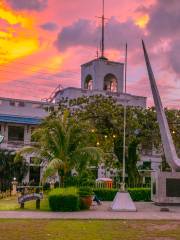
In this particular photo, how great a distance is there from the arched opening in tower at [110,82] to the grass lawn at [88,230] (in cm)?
3776

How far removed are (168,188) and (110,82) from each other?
29349 mm

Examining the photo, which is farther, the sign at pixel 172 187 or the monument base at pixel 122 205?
the sign at pixel 172 187

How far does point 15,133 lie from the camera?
165 feet

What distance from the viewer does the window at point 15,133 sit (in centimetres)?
4975

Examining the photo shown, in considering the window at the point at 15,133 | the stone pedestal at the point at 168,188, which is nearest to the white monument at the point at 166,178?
the stone pedestal at the point at 168,188

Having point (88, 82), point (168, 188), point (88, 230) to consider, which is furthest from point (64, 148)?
point (88, 82)

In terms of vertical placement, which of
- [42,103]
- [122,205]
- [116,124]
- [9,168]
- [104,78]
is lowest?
[122,205]

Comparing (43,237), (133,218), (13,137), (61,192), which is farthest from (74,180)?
(13,137)

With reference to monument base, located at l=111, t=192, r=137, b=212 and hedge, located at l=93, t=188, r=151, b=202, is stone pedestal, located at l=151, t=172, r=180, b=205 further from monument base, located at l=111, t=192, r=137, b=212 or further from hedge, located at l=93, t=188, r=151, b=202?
monument base, located at l=111, t=192, r=137, b=212

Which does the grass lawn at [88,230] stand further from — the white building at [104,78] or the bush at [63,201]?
the white building at [104,78]

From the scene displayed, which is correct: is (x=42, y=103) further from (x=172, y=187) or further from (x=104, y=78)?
(x=172, y=187)

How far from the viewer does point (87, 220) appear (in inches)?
669

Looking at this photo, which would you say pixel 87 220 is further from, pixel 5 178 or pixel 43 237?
pixel 5 178

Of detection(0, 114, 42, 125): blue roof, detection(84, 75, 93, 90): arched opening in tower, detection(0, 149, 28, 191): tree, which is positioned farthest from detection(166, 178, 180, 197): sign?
detection(84, 75, 93, 90): arched opening in tower
